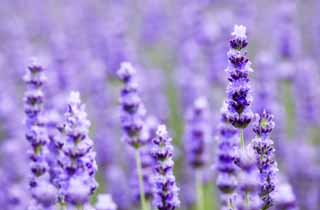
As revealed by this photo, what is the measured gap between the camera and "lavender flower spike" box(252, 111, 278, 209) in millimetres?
3684

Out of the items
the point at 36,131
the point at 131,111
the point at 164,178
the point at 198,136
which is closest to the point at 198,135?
the point at 198,136

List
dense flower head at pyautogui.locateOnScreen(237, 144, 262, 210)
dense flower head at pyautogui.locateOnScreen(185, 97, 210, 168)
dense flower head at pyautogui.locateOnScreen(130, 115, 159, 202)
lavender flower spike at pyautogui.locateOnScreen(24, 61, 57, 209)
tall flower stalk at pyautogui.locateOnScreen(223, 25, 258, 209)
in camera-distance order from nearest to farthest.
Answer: dense flower head at pyautogui.locateOnScreen(237, 144, 262, 210), tall flower stalk at pyautogui.locateOnScreen(223, 25, 258, 209), lavender flower spike at pyautogui.locateOnScreen(24, 61, 57, 209), dense flower head at pyautogui.locateOnScreen(130, 115, 159, 202), dense flower head at pyautogui.locateOnScreen(185, 97, 210, 168)

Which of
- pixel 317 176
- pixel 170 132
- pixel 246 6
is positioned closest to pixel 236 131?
pixel 317 176

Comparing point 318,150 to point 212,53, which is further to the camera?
point 212,53

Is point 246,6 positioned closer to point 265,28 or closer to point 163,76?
point 163,76

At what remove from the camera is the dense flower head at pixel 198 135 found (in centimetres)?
570

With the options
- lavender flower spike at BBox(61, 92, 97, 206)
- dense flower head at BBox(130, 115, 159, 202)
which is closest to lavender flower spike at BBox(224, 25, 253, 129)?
lavender flower spike at BBox(61, 92, 97, 206)

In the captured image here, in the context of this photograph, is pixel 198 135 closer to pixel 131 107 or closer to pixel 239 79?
pixel 131 107

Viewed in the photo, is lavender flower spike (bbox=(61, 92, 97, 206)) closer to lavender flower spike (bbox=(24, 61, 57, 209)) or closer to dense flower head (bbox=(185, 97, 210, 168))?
lavender flower spike (bbox=(24, 61, 57, 209))

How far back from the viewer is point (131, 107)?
15.8 feet

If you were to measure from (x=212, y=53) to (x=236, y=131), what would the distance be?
6182mm

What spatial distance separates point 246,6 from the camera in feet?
39.2

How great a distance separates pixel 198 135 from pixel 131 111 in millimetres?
1057

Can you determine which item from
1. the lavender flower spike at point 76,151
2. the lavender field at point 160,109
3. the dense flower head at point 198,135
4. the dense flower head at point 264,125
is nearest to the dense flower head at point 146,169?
the lavender field at point 160,109
